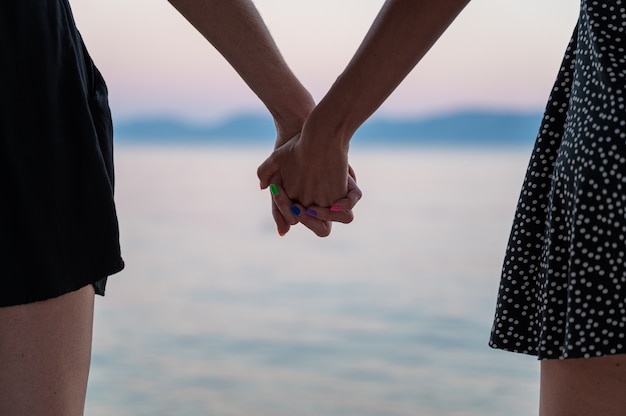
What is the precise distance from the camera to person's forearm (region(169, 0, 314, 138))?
1.51 m

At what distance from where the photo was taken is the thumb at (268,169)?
1.62 m

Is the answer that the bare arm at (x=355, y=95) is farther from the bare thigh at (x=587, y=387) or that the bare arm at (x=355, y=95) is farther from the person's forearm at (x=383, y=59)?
the bare thigh at (x=587, y=387)

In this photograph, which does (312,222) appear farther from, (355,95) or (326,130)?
(355,95)

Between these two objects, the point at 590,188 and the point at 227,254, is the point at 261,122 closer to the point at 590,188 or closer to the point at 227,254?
the point at 227,254

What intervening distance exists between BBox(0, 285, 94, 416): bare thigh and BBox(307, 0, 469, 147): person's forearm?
0.48 metres

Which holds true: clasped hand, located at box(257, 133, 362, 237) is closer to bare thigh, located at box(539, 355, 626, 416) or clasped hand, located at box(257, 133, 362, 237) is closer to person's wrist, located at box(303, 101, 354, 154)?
person's wrist, located at box(303, 101, 354, 154)

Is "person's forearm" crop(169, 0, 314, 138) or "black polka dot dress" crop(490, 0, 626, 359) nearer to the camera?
"black polka dot dress" crop(490, 0, 626, 359)

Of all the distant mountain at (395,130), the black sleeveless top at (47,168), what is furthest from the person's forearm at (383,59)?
the distant mountain at (395,130)

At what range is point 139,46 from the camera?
717 centimetres

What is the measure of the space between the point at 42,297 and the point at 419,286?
3.18 metres

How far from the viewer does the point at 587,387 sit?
929 millimetres

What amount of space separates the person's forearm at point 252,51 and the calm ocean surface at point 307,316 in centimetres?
143

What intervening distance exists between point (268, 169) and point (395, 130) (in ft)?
36.2

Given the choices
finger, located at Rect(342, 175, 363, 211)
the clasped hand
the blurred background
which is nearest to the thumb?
the clasped hand
